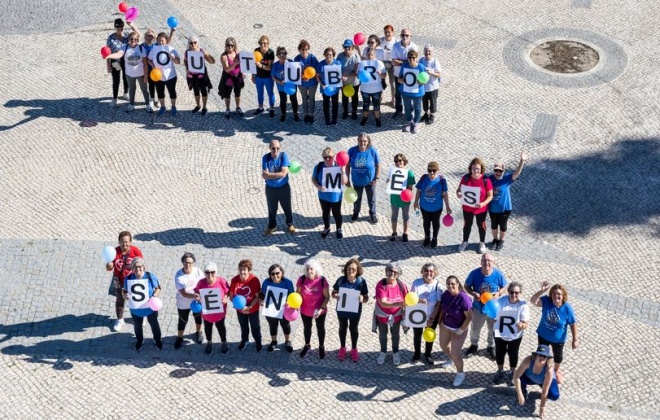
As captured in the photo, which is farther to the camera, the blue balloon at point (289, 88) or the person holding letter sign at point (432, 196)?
the blue balloon at point (289, 88)

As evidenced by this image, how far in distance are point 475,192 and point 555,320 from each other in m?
3.02

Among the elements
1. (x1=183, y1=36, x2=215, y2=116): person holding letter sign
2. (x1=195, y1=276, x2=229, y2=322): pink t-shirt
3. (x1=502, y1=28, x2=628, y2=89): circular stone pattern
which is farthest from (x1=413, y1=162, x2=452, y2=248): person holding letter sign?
(x1=502, y1=28, x2=628, y2=89): circular stone pattern

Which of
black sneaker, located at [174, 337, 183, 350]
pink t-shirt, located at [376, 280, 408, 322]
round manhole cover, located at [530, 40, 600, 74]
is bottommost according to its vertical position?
black sneaker, located at [174, 337, 183, 350]

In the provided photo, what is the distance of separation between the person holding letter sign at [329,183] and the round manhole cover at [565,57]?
282 inches

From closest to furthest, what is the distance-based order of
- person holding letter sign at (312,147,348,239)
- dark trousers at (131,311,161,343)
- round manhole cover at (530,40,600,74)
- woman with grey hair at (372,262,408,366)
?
woman with grey hair at (372,262,408,366), dark trousers at (131,311,161,343), person holding letter sign at (312,147,348,239), round manhole cover at (530,40,600,74)

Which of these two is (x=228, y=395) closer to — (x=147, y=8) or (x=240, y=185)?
(x=240, y=185)

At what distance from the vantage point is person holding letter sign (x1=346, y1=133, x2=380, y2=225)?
15.6 m

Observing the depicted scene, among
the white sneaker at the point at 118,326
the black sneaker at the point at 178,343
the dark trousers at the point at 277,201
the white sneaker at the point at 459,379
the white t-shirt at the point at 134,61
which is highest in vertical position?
the white t-shirt at the point at 134,61

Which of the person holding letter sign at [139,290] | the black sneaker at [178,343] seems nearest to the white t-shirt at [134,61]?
the person holding letter sign at [139,290]

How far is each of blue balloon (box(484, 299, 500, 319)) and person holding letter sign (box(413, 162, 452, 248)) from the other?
107 inches

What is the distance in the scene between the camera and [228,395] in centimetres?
1301

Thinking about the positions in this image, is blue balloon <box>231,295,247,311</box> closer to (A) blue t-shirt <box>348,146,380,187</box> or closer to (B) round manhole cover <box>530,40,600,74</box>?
(A) blue t-shirt <box>348,146,380,187</box>

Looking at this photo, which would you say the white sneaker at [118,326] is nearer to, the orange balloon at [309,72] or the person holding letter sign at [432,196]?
the person holding letter sign at [432,196]

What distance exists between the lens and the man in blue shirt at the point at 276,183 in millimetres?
15430
